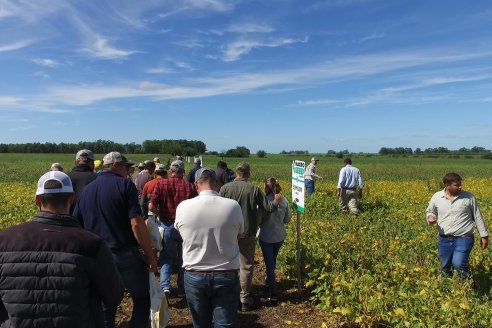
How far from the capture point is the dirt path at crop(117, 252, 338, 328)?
5.39 m

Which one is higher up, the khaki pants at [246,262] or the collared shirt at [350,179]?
the collared shirt at [350,179]

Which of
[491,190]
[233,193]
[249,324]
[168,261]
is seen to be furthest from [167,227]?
[491,190]

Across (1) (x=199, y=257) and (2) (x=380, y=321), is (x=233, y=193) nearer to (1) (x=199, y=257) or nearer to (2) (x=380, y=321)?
(1) (x=199, y=257)

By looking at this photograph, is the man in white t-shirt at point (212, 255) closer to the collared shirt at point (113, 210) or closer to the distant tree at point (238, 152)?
the collared shirt at point (113, 210)

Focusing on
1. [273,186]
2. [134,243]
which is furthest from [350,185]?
[134,243]

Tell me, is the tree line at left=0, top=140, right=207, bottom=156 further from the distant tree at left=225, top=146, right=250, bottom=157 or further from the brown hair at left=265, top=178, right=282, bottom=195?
the brown hair at left=265, top=178, right=282, bottom=195

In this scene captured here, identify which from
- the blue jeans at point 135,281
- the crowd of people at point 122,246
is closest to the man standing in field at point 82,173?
the crowd of people at point 122,246

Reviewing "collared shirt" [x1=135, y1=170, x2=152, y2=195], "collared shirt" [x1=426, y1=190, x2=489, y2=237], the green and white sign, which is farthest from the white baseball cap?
"collared shirt" [x1=135, y1=170, x2=152, y2=195]

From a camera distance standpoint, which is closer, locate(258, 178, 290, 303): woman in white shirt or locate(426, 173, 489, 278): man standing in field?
locate(426, 173, 489, 278): man standing in field

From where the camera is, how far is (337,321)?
16.4 feet

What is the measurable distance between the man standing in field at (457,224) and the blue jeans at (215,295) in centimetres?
381

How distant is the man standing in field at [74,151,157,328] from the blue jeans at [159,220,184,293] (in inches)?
63.4

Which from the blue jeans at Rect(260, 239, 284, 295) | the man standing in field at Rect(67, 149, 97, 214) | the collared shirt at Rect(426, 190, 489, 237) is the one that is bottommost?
the blue jeans at Rect(260, 239, 284, 295)

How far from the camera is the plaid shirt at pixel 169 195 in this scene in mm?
6242
